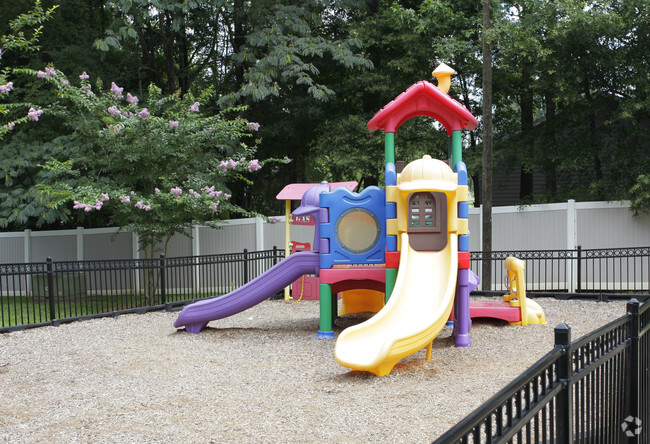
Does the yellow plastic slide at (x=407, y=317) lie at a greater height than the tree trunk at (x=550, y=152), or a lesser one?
lesser

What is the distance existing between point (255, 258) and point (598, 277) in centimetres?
848

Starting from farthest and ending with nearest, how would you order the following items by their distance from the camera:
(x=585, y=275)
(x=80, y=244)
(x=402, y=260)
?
1. (x=80, y=244)
2. (x=585, y=275)
3. (x=402, y=260)

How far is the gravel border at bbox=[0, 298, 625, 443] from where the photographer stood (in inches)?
214

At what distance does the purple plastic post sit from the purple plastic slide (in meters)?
2.37

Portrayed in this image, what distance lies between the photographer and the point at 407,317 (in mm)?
8000

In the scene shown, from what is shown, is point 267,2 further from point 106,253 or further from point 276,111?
point 106,253

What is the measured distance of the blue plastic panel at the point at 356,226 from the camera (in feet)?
32.5

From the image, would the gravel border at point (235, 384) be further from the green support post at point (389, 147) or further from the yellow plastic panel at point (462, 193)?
the green support post at point (389, 147)

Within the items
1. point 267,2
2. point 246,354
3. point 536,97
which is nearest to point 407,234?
point 246,354

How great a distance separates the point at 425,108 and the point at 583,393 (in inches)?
282

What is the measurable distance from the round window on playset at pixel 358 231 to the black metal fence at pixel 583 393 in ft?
17.8

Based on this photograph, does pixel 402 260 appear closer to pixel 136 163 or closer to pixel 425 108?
pixel 425 108

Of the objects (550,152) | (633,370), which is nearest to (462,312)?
(633,370)

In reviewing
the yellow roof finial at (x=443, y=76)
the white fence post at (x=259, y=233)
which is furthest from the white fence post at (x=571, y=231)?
the white fence post at (x=259, y=233)
